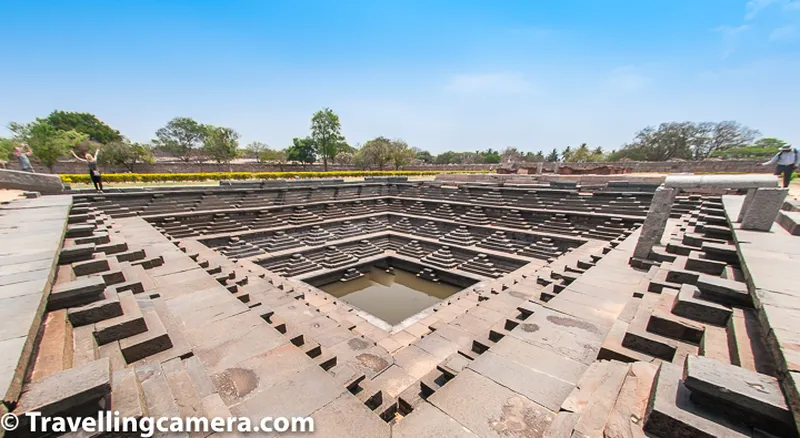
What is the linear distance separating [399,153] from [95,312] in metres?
40.1

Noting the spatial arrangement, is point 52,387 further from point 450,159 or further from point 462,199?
point 450,159

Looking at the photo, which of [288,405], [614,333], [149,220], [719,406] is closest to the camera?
[719,406]

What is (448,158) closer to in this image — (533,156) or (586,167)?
(533,156)

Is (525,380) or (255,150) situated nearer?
(525,380)

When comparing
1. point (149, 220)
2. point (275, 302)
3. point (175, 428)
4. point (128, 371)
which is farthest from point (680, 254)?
point (149, 220)

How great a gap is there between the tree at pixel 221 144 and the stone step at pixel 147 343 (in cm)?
4149

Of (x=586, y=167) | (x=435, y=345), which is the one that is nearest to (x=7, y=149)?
(x=435, y=345)

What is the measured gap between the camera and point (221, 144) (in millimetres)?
37031

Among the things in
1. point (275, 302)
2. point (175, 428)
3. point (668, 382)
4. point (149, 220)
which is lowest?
point (275, 302)

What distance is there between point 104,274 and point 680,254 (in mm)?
8797

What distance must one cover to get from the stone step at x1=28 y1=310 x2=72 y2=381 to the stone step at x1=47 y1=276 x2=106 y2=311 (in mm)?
87

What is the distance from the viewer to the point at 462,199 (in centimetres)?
1675

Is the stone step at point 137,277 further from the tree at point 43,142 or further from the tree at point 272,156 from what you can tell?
the tree at point 272,156

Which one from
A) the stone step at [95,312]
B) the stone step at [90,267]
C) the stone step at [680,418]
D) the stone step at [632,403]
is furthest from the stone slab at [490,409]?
the stone step at [90,267]
